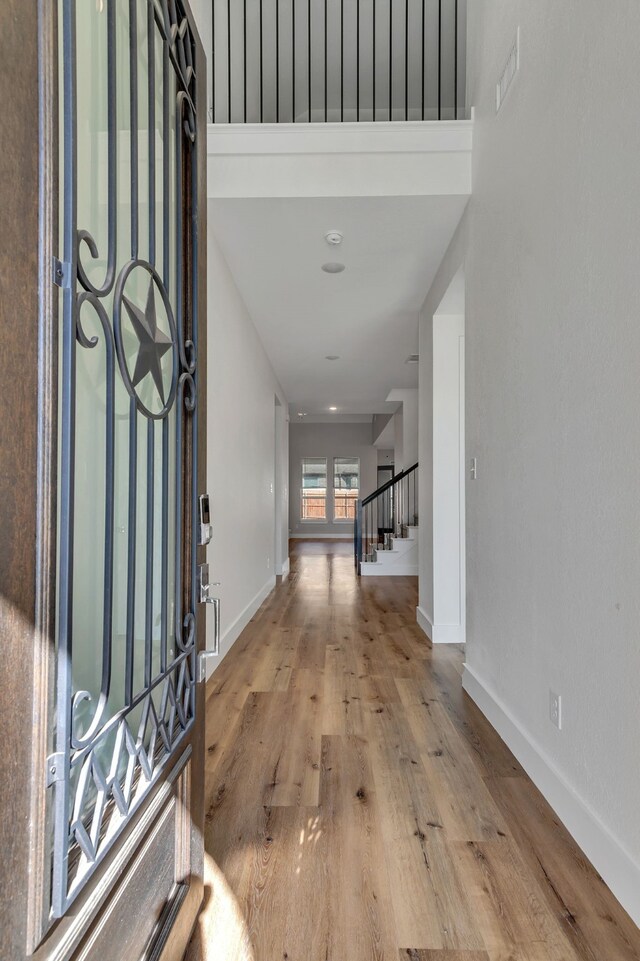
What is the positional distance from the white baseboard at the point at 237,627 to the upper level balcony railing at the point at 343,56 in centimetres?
365

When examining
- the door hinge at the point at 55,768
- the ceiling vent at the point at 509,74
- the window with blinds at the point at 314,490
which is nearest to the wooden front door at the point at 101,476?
the door hinge at the point at 55,768

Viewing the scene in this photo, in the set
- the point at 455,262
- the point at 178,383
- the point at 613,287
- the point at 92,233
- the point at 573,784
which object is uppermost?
the point at 455,262

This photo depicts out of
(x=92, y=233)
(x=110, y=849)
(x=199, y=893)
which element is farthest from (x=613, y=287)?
(x=199, y=893)

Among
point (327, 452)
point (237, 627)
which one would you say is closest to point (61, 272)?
point (237, 627)

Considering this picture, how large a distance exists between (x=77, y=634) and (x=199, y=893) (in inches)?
34.9

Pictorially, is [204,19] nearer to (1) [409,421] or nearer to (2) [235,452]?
(2) [235,452]

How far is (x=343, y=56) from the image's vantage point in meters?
3.89

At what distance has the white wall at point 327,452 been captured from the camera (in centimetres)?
1401

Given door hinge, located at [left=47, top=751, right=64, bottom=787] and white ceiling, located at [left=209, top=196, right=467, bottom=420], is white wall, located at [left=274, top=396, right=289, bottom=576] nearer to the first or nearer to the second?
white ceiling, located at [left=209, top=196, right=467, bottom=420]

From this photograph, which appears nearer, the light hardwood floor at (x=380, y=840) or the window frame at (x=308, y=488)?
the light hardwood floor at (x=380, y=840)

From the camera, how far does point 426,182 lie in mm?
2938

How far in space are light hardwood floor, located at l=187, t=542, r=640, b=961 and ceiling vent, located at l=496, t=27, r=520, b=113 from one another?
113 inches

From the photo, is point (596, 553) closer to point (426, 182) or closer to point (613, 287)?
point (613, 287)

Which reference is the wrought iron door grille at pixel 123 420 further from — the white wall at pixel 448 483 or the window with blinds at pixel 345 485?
the window with blinds at pixel 345 485
